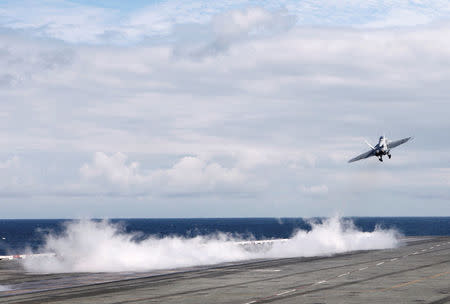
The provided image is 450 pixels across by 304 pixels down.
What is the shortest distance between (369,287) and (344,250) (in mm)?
44047

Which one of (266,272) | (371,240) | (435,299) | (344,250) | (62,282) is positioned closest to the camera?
(435,299)

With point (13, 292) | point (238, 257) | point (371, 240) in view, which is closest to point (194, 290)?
point (13, 292)

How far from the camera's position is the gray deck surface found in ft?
124

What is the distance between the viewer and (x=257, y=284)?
45.7m

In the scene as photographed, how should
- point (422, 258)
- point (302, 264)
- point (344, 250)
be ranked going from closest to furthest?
point (302, 264) → point (422, 258) → point (344, 250)

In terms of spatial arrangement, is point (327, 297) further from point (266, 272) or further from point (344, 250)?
point (344, 250)

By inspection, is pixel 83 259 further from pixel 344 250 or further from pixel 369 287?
pixel 344 250

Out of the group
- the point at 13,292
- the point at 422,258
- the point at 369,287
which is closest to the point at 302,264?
the point at 422,258

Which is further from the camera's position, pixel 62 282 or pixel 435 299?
pixel 62 282

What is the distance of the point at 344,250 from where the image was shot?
85.8 m

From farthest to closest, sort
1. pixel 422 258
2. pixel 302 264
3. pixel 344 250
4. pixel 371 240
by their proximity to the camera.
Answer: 1. pixel 371 240
2. pixel 344 250
3. pixel 422 258
4. pixel 302 264

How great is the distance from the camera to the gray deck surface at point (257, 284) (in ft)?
124

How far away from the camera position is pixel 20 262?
7019cm

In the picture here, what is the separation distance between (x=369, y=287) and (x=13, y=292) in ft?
79.6
